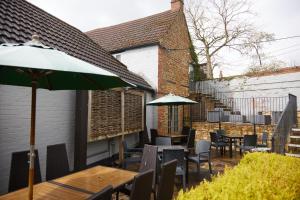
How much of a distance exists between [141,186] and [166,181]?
2.77ft

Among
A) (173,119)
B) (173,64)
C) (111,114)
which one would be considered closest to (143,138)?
(111,114)

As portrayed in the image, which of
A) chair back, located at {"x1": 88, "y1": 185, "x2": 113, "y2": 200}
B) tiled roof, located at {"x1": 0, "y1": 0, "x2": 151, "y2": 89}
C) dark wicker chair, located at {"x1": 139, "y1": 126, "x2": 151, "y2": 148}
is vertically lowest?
dark wicker chair, located at {"x1": 139, "y1": 126, "x2": 151, "y2": 148}

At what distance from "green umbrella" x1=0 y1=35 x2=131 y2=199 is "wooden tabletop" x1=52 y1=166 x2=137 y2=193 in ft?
2.44

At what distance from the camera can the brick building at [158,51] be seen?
38.7ft

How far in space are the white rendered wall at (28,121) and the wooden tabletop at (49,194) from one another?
2430 mm

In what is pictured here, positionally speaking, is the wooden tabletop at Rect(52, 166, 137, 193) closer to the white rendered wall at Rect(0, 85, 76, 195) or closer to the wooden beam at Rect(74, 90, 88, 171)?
the white rendered wall at Rect(0, 85, 76, 195)

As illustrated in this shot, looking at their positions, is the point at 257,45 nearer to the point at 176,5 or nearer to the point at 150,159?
the point at 176,5

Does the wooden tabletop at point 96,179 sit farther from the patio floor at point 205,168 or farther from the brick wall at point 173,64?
the brick wall at point 173,64

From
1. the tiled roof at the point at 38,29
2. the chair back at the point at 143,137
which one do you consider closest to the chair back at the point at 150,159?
the tiled roof at the point at 38,29

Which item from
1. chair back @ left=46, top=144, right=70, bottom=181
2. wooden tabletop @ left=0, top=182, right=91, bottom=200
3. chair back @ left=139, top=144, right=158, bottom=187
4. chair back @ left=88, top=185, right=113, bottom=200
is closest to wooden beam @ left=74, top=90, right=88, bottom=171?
chair back @ left=46, top=144, right=70, bottom=181

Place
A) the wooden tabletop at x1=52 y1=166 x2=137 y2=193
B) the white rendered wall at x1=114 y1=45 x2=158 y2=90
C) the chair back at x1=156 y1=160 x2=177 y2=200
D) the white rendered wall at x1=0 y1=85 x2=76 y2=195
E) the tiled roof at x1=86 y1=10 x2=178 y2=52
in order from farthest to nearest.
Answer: the tiled roof at x1=86 y1=10 x2=178 y2=52 → the white rendered wall at x1=114 y1=45 x2=158 y2=90 → the white rendered wall at x1=0 y1=85 x2=76 y2=195 → the wooden tabletop at x1=52 y1=166 x2=137 y2=193 → the chair back at x1=156 y1=160 x2=177 y2=200

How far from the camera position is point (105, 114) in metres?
7.59

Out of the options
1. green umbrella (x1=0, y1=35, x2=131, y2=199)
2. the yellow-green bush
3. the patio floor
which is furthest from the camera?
the patio floor

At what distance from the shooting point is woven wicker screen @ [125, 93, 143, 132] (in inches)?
359
